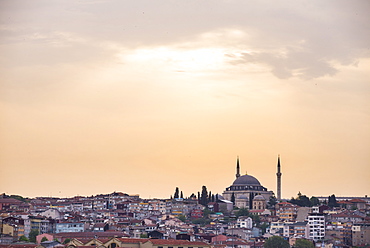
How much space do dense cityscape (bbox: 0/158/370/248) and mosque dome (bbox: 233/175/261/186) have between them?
0.32ft

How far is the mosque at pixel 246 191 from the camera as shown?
99.5m

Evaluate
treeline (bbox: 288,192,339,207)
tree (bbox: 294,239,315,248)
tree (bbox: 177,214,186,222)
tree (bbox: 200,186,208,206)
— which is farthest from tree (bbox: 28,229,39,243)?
treeline (bbox: 288,192,339,207)

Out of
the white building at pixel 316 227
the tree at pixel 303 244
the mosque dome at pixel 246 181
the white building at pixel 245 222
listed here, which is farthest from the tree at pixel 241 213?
the tree at pixel 303 244

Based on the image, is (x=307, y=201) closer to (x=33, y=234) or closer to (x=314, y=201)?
(x=314, y=201)

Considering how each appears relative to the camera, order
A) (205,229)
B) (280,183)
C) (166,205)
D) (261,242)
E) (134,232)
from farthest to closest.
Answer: (280,183)
(166,205)
(205,229)
(261,242)
(134,232)

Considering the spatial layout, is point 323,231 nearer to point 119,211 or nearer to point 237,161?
point 119,211

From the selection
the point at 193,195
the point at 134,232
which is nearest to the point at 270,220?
the point at 193,195

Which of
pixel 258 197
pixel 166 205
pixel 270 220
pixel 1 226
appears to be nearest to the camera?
pixel 1 226

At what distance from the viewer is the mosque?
99500mm

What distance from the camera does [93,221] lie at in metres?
66.1

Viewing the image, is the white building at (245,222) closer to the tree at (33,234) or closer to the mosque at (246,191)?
the mosque at (246,191)

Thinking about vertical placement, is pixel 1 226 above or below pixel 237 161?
below

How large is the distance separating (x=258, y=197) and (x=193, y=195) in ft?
19.0

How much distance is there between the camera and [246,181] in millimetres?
106062
